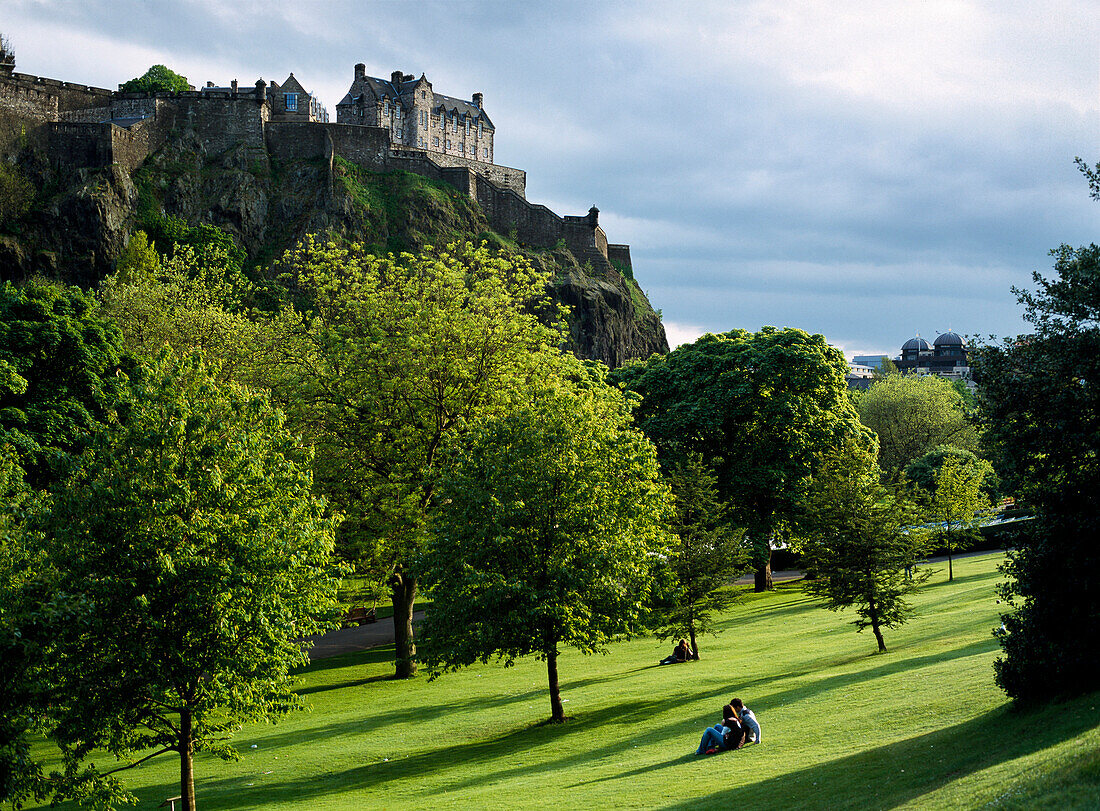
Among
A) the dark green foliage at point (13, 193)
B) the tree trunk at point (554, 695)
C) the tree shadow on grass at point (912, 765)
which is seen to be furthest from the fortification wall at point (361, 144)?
the tree shadow on grass at point (912, 765)

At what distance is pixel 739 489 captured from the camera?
47500mm

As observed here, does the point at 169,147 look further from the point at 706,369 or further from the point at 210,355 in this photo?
the point at 706,369

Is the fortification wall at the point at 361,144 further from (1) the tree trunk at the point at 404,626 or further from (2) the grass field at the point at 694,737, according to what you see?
(2) the grass field at the point at 694,737

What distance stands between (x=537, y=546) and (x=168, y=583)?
1017 cm

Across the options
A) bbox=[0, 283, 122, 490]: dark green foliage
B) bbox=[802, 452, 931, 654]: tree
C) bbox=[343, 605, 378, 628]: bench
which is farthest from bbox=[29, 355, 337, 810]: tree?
bbox=[343, 605, 378, 628]: bench

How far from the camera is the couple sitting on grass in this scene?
63.8ft

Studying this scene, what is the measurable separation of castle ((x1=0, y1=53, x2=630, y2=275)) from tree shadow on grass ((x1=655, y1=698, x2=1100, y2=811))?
288 ft

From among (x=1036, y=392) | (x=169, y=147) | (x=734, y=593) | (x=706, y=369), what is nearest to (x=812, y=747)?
(x=1036, y=392)

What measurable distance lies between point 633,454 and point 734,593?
7319 millimetres

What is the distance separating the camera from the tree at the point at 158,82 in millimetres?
108438

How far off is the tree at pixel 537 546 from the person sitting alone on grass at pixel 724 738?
523 centimetres

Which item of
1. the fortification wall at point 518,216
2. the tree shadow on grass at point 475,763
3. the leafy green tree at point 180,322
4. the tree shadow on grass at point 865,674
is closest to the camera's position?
the tree shadow on grass at point 475,763

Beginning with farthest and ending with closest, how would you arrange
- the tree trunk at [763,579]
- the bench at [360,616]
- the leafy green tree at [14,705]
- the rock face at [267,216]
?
the rock face at [267,216]
the tree trunk at [763,579]
the bench at [360,616]
the leafy green tree at [14,705]

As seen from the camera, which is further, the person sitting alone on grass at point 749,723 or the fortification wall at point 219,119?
the fortification wall at point 219,119
